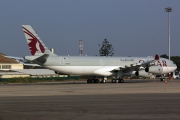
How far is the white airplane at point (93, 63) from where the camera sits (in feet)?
176

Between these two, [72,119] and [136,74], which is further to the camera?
[136,74]

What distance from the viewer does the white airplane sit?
53775 mm

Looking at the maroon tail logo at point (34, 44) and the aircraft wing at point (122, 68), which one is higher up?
the maroon tail logo at point (34, 44)

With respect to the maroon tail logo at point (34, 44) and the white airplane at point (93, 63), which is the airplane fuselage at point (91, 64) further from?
the maroon tail logo at point (34, 44)

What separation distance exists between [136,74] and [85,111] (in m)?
41.9

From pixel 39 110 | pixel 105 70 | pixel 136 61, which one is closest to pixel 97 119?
pixel 39 110

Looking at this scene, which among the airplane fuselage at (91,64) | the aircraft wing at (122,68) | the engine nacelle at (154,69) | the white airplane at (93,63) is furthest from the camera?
the engine nacelle at (154,69)

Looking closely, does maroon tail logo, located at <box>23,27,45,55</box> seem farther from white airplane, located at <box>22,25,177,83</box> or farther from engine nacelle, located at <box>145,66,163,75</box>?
engine nacelle, located at <box>145,66,163,75</box>

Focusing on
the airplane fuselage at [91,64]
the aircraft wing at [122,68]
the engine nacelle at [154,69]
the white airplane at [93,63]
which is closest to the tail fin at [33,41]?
the white airplane at [93,63]

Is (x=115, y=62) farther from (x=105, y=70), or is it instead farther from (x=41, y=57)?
(x=41, y=57)

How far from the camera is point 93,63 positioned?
57188 millimetres

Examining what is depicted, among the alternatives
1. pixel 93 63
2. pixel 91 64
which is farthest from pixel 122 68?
pixel 91 64

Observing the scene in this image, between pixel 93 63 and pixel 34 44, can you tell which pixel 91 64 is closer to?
pixel 93 63

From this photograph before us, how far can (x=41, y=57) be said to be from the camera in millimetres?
52094
